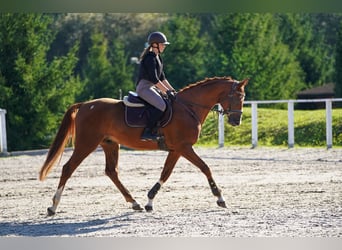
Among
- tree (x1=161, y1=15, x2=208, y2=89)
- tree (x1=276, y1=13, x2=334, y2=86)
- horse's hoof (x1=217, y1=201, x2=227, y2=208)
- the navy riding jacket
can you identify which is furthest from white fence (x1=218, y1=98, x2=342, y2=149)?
tree (x1=276, y1=13, x2=334, y2=86)

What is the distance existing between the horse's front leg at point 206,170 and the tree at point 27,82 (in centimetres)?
1355

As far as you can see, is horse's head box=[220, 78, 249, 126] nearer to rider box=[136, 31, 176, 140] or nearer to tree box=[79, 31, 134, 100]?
rider box=[136, 31, 176, 140]

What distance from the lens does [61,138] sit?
8.25 meters

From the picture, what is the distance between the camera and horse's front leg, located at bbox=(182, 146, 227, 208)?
776 cm

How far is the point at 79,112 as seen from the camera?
26.8ft

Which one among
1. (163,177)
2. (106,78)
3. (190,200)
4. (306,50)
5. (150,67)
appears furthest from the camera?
(306,50)

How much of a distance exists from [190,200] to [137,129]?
104cm

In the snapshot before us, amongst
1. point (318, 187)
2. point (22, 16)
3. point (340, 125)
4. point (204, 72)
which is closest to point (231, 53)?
point (204, 72)

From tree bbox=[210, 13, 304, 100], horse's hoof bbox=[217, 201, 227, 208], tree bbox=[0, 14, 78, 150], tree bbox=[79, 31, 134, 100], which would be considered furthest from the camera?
tree bbox=[79, 31, 134, 100]

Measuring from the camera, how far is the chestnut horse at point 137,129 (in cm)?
802

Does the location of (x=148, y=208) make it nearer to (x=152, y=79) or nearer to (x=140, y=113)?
(x=140, y=113)

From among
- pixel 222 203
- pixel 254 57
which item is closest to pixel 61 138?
pixel 222 203

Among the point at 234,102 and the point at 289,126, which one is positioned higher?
the point at 234,102

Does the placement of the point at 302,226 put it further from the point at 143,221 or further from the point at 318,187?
the point at 318,187
